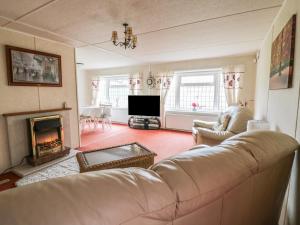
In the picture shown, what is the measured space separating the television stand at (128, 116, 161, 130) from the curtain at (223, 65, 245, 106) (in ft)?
7.75

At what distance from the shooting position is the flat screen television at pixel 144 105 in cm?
520

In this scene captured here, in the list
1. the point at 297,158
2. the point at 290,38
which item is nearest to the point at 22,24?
the point at 290,38

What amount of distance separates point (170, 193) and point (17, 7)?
2.59 metres

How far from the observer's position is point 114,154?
2102 millimetres

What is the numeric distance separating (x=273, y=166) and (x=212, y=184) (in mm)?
531

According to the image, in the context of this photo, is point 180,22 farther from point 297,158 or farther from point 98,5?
point 297,158

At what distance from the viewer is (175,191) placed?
0.55 meters

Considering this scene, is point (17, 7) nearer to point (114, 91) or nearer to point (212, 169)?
point (212, 169)

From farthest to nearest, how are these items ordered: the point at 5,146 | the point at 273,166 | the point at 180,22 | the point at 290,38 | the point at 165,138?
the point at 165,138, the point at 5,146, the point at 180,22, the point at 290,38, the point at 273,166

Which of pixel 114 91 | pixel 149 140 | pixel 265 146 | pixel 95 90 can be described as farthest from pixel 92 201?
pixel 95 90

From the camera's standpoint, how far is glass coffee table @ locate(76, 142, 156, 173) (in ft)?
5.75

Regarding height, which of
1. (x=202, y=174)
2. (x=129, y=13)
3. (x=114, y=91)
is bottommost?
(x=202, y=174)

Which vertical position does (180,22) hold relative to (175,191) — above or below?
above

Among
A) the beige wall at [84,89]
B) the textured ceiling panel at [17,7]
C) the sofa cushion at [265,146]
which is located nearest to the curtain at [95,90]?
the beige wall at [84,89]
